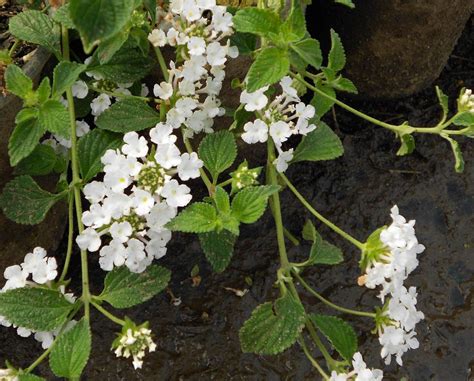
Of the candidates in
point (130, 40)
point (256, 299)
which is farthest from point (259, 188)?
point (256, 299)

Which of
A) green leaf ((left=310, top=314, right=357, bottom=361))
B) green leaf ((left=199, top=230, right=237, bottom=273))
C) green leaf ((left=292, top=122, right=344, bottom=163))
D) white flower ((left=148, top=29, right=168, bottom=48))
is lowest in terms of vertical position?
green leaf ((left=310, top=314, right=357, bottom=361))

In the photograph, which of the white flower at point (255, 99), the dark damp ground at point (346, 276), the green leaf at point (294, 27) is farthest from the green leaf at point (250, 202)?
the dark damp ground at point (346, 276)

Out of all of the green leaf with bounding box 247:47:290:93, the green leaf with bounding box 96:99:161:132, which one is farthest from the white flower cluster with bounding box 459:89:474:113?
the green leaf with bounding box 96:99:161:132

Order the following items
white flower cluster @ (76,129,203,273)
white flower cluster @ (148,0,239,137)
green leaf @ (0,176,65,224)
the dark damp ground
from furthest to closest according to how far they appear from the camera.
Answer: the dark damp ground, green leaf @ (0,176,65,224), white flower cluster @ (148,0,239,137), white flower cluster @ (76,129,203,273)

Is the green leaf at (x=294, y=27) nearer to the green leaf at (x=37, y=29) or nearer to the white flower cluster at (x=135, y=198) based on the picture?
the white flower cluster at (x=135, y=198)

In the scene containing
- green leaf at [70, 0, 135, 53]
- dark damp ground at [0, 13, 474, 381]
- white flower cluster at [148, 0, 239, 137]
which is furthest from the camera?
dark damp ground at [0, 13, 474, 381]

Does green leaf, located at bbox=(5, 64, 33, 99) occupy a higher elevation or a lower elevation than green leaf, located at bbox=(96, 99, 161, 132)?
higher

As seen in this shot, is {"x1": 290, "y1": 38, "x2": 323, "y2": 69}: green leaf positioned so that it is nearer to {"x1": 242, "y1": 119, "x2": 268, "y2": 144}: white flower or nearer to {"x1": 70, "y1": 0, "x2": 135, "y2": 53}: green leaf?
{"x1": 242, "y1": 119, "x2": 268, "y2": 144}: white flower
